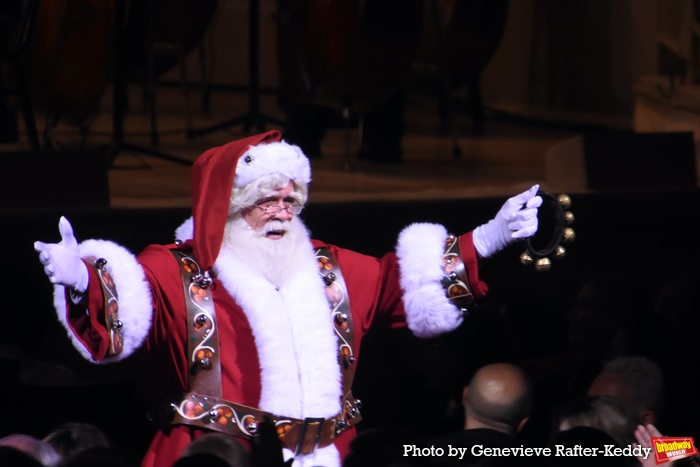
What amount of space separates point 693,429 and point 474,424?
75cm

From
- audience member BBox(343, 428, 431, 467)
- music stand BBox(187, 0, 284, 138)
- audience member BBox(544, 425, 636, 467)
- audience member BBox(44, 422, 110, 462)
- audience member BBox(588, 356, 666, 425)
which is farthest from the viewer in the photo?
music stand BBox(187, 0, 284, 138)

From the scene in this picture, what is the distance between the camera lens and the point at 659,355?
152 inches

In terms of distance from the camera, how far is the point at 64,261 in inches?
107

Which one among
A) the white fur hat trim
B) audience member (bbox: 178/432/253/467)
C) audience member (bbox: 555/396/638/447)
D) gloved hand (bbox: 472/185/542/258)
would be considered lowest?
audience member (bbox: 555/396/638/447)

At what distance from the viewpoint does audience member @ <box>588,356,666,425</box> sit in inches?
136

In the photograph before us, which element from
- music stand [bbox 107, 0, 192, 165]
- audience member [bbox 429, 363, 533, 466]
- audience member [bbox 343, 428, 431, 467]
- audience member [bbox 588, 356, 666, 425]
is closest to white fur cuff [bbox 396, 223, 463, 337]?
audience member [bbox 429, 363, 533, 466]

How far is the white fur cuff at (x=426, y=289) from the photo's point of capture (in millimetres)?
3160

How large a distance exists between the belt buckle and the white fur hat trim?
59cm

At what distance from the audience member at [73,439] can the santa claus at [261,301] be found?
0.16m

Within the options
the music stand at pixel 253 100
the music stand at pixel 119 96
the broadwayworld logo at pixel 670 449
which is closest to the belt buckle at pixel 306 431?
the broadwayworld logo at pixel 670 449

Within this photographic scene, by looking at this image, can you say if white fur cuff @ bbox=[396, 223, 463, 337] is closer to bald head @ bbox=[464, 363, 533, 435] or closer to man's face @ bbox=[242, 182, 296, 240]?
bald head @ bbox=[464, 363, 533, 435]

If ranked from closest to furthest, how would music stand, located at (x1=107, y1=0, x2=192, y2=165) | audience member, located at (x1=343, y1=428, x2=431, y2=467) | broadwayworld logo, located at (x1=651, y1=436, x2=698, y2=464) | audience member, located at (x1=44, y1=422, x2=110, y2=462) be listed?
audience member, located at (x1=343, y1=428, x2=431, y2=467) < audience member, located at (x1=44, y1=422, x2=110, y2=462) < broadwayworld logo, located at (x1=651, y1=436, x2=698, y2=464) < music stand, located at (x1=107, y1=0, x2=192, y2=165)

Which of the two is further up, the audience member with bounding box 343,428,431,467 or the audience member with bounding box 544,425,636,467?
the audience member with bounding box 343,428,431,467

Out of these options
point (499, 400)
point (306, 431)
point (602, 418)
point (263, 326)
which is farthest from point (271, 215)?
point (602, 418)
